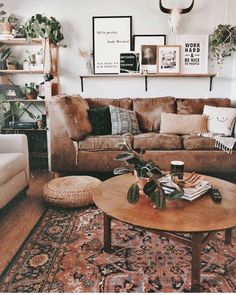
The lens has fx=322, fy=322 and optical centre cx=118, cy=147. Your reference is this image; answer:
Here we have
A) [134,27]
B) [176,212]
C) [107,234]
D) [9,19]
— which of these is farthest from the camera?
[134,27]

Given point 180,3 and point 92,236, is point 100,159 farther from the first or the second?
point 180,3

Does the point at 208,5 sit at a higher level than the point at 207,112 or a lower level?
higher

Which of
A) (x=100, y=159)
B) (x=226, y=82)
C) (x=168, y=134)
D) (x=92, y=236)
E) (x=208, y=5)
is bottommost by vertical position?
(x=92, y=236)

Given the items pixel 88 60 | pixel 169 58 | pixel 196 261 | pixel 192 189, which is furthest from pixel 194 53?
pixel 196 261

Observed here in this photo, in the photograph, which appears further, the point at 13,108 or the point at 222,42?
the point at 13,108

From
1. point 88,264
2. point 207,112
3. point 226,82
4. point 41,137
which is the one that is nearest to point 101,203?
point 88,264

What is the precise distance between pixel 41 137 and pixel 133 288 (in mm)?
3058

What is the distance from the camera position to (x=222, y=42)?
411cm

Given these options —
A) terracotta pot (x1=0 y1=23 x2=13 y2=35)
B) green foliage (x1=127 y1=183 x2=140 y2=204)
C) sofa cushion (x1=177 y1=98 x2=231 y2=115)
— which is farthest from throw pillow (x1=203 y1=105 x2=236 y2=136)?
terracotta pot (x1=0 y1=23 x2=13 y2=35)

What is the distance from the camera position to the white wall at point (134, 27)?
14.0 feet

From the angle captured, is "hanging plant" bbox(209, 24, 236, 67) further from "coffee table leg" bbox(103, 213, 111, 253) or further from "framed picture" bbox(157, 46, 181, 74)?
"coffee table leg" bbox(103, 213, 111, 253)

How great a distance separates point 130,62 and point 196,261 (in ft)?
10.5

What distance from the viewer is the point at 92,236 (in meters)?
2.32

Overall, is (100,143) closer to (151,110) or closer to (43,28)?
(151,110)
